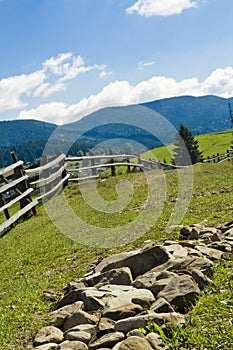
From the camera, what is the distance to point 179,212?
1323cm

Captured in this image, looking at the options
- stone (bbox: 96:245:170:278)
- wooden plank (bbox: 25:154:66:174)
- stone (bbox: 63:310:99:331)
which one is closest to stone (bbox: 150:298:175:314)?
stone (bbox: 63:310:99:331)

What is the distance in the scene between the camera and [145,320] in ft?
16.3

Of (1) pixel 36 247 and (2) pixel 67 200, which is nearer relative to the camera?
(1) pixel 36 247

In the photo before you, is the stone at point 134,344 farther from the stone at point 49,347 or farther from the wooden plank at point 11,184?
the wooden plank at point 11,184

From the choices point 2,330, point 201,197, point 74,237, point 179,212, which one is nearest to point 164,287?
point 2,330

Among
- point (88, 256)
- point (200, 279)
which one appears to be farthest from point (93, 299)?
point (88, 256)

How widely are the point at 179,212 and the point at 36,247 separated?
186 inches

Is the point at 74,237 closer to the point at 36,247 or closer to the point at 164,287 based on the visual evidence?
the point at 36,247

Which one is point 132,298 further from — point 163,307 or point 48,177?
point 48,177

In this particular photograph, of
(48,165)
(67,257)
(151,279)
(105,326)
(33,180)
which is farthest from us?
(33,180)

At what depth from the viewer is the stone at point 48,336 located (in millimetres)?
5535

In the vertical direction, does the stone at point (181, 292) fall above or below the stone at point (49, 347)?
above

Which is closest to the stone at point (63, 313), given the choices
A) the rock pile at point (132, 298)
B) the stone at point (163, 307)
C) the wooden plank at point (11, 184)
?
the rock pile at point (132, 298)

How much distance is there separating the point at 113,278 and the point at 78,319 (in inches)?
53.3
